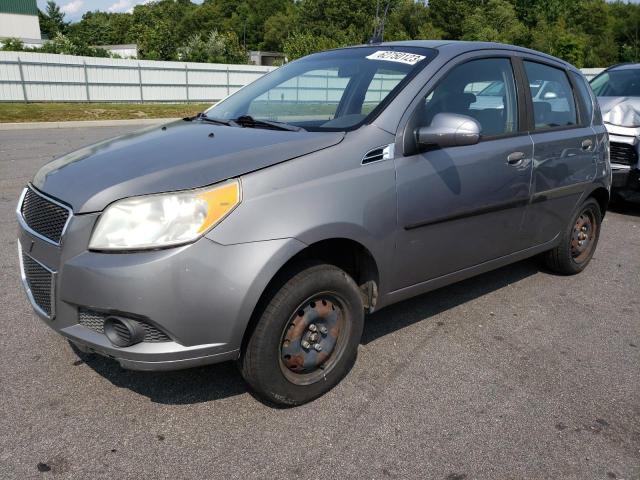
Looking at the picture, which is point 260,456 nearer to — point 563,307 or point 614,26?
point 563,307

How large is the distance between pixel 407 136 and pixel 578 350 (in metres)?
1.72

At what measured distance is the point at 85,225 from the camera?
2355 millimetres

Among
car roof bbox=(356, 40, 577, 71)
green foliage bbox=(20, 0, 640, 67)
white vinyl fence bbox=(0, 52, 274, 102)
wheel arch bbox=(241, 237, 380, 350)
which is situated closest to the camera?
wheel arch bbox=(241, 237, 380, 350)

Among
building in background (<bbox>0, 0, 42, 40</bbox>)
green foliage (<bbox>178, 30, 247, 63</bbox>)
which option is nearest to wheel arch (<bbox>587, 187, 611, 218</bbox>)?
green foliage (<bbox>178, 30, 247, 63</bbox>)

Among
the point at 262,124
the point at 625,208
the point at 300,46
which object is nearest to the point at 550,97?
the point at 262,124

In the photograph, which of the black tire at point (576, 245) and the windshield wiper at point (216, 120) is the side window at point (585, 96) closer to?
the black tire at point (576, 245)

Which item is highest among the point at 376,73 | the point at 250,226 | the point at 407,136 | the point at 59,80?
the point at 376,73

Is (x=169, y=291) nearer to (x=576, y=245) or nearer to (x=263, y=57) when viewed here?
(x=576, y=245)

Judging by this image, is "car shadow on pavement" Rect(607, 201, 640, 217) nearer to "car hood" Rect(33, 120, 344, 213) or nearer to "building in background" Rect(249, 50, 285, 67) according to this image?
"car hood" Rect(33, 120, 344, 213)

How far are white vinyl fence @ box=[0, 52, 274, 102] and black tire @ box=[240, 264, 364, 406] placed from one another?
842 inches

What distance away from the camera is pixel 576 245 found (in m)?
4.70

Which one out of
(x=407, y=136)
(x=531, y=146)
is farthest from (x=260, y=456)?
(x=531, y=146)

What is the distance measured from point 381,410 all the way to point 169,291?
120 cm

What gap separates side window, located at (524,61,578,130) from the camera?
3.96m
